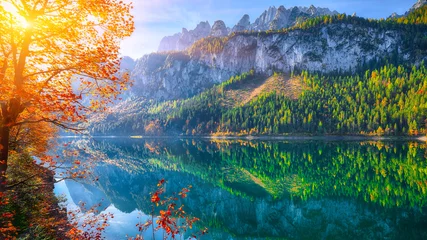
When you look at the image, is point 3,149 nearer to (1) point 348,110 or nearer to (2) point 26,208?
(2) point 26,208

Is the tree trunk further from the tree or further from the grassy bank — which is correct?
the grassy bank

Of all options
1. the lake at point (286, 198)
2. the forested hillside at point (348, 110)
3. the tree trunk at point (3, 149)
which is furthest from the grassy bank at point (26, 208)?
the forested hillside at point (348, 110)

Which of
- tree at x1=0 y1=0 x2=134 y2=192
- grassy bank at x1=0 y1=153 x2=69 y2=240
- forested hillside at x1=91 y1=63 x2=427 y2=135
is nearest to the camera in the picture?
tree at x1=0 y1=0 x2=134 y2=192

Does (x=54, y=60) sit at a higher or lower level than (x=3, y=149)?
higher

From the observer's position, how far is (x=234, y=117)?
611 feet

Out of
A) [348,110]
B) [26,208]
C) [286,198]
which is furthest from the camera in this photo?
[348,110]

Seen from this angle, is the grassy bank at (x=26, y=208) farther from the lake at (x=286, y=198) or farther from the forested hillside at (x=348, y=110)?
the forested hillside at (x=348, y=110)

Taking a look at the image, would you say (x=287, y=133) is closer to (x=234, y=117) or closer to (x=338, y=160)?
(x=234, y=117)

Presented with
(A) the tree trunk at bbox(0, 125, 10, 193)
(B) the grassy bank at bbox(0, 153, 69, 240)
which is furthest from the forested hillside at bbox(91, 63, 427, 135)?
(A) the tree trunk at bbox(0, 125, 10, 193)

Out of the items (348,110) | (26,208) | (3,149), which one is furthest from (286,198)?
(348,110)

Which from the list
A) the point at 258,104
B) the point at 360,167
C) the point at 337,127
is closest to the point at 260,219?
the point at 360,167

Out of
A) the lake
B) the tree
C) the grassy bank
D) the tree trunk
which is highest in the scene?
the tree

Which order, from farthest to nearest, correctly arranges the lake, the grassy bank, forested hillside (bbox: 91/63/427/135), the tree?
forested hillside (bbox: 91/63/427/135) → the lake → the grassy bank → the tree

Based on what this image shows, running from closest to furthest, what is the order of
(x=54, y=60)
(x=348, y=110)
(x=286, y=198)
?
(x=54, y=60) → (x=286, y=198) → (x=348, y=110)
